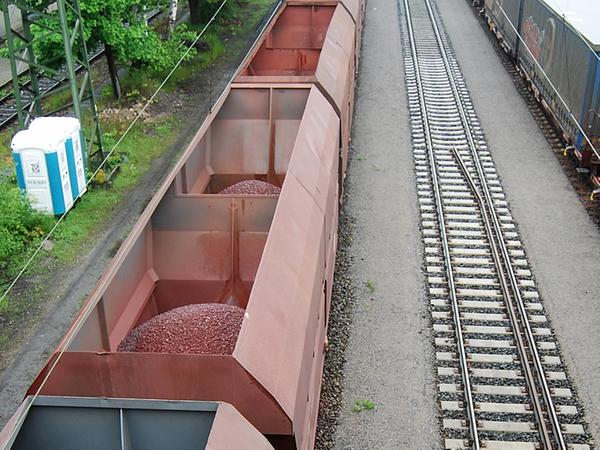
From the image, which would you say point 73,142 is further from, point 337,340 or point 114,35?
point 337,340

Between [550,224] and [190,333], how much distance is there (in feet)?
34.0

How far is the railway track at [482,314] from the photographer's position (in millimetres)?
9734

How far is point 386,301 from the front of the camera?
12617 millimetres

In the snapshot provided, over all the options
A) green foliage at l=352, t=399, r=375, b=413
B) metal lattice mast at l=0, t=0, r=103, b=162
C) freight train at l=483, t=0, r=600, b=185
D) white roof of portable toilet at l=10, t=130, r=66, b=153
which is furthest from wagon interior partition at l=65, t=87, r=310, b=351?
freight train at l=483, t=0, r=600, b=185

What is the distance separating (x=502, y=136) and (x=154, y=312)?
13619 mm

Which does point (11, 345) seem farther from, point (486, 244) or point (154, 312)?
point (486, 244)

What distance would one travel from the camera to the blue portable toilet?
14.8 m

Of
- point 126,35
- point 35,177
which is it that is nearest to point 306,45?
point 126,35

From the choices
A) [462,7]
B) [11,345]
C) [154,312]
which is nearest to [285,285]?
[154,312]

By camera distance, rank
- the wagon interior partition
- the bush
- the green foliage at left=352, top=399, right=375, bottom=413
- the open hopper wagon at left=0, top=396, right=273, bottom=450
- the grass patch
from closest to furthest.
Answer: the open hopper wagon at left=0, top=396, right=273, bottom=450
the wagon interior partition
the green foliage at left=352, top=399, right=375, bottom=413
the bush
the grass patch

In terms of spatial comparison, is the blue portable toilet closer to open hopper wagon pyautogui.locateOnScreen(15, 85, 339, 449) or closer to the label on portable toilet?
the label on portable toilet

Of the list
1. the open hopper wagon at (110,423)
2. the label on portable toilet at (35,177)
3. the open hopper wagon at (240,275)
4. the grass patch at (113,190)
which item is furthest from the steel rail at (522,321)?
the label on portable toilet at (35,177)

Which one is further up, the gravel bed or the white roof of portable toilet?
the white roof of portable toilet

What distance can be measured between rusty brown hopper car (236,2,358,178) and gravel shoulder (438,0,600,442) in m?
4.24
